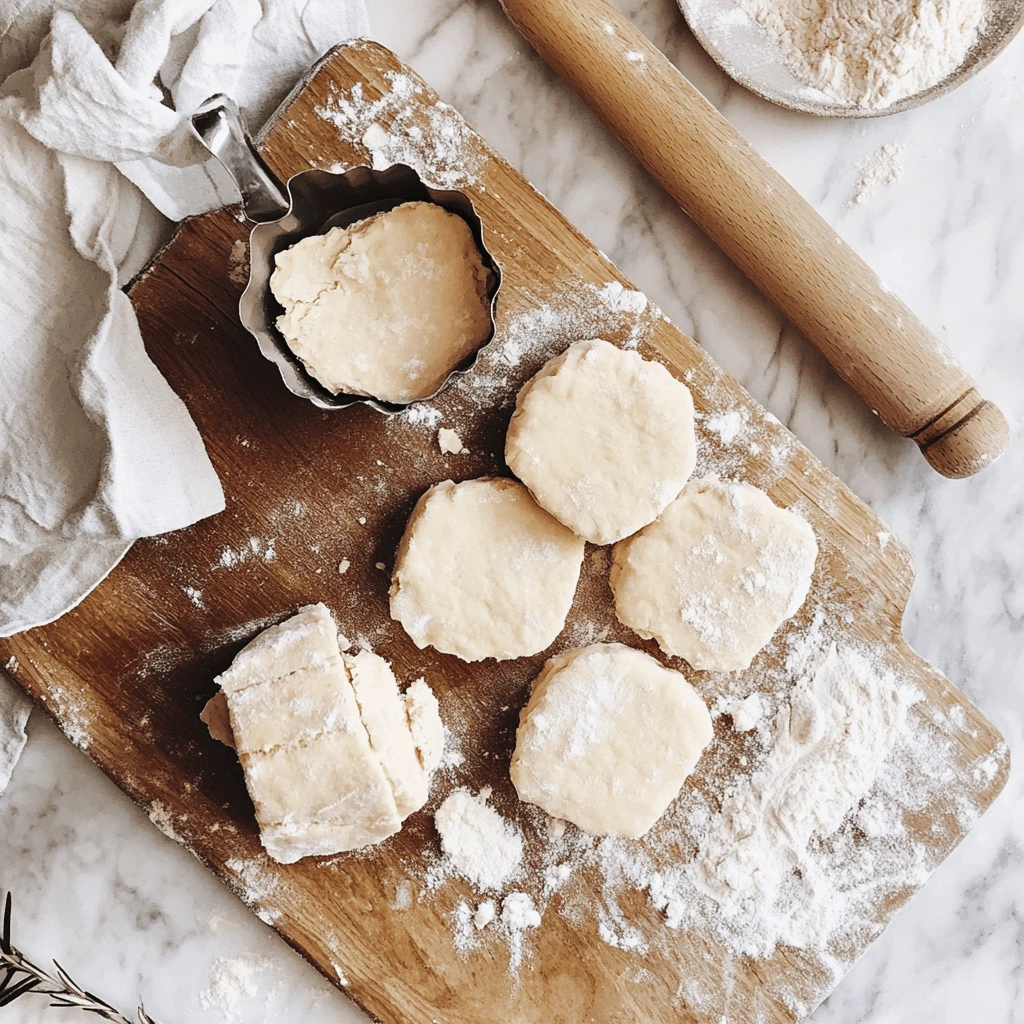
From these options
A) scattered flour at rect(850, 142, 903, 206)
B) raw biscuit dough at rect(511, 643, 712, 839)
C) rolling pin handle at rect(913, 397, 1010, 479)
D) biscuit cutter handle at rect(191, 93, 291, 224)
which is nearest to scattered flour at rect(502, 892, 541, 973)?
raw biscuit dough at rect(511, 643, 712, 839)

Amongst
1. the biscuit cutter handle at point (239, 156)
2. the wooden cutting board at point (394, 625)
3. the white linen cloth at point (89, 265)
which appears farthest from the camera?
the wooden cutting board at point (394, 625)

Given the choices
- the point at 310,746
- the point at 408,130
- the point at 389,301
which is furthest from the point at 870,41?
the point at 310,746

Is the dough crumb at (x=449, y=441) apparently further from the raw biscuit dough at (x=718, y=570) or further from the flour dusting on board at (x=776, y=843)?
the flour dusting on board at (x=776, y=843)

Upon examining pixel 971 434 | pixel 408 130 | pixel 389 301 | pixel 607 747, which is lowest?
pixel 607 747

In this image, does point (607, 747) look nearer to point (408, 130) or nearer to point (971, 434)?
point (971, 434)

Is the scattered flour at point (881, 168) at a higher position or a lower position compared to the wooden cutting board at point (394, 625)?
higher

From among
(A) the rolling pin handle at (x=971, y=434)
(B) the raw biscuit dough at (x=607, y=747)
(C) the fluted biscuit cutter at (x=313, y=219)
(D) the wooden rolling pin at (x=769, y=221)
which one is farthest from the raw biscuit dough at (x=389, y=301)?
(A) the rolling pin handle at (x=971, y=434)

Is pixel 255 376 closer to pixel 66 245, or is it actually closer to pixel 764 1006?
pixel 66 245
